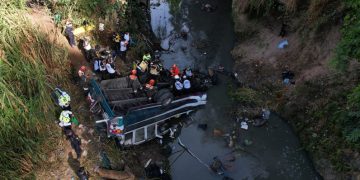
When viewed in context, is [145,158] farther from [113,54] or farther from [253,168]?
[113,54]

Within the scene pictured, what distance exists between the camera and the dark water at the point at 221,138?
533 inches

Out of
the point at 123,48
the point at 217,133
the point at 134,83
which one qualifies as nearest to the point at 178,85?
the point at 134,83

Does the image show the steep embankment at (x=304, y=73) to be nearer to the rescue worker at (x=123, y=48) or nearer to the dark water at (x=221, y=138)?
the dark water at (x=221, y=138)

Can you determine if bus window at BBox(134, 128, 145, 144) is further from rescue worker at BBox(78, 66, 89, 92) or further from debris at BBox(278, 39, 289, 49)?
debris at BBox(278, 39, 289, 49)

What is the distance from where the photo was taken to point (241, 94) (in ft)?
52.5

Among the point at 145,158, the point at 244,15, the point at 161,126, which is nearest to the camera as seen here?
the point at 145,158

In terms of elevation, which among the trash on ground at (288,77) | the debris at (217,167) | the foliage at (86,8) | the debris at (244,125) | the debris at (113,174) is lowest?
the debris at (217,167)

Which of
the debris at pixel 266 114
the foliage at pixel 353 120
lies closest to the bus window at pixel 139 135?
the debris at pixel 266 114

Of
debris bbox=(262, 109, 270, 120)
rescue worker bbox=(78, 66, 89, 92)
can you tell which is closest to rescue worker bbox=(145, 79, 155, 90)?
rescue worker bbox=(78, 66, 89, 92)

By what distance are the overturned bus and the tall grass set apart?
5.64 ft

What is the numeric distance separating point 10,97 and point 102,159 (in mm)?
3559

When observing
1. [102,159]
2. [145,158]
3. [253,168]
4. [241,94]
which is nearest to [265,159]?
[253,168]

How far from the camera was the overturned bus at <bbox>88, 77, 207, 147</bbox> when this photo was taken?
12852 millimetres

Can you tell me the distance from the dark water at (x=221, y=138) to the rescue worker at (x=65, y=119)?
13.3ft
